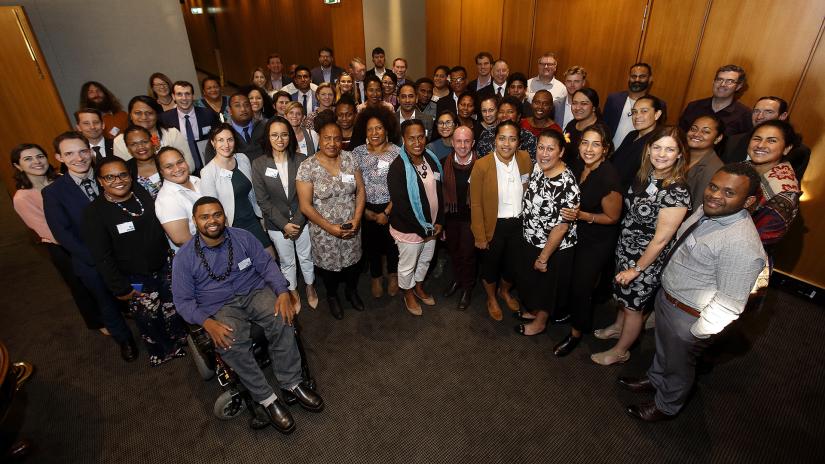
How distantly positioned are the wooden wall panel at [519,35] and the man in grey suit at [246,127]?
14.1 ft

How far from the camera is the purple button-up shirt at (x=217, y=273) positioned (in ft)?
8.29

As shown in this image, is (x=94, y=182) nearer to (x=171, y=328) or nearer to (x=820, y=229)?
(x=171, y=328)

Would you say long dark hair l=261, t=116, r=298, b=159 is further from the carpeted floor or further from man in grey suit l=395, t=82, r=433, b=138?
the carpeted floor

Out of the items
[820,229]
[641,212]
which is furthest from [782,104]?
[641,212]

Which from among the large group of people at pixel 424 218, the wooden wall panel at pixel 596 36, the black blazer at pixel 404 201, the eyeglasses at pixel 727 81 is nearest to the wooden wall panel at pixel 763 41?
the large group of people at pixel 424 218

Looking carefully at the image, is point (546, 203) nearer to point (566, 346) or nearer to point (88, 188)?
point (566, 346)

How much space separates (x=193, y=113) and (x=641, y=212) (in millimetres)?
4554

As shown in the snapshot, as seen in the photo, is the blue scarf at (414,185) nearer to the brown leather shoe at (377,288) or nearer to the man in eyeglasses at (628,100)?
the brown leather shoe at (377,288)

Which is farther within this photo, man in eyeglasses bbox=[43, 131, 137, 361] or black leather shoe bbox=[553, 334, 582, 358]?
black leather shoe bbox=[553, 334, 582, 358]

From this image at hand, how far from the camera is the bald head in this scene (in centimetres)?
319

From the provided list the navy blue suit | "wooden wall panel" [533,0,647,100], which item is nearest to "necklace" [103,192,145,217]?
the navy blue suit

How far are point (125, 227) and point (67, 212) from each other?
1.84ft

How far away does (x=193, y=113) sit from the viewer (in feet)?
14.4

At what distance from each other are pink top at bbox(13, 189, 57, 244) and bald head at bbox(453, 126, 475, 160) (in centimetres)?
329
